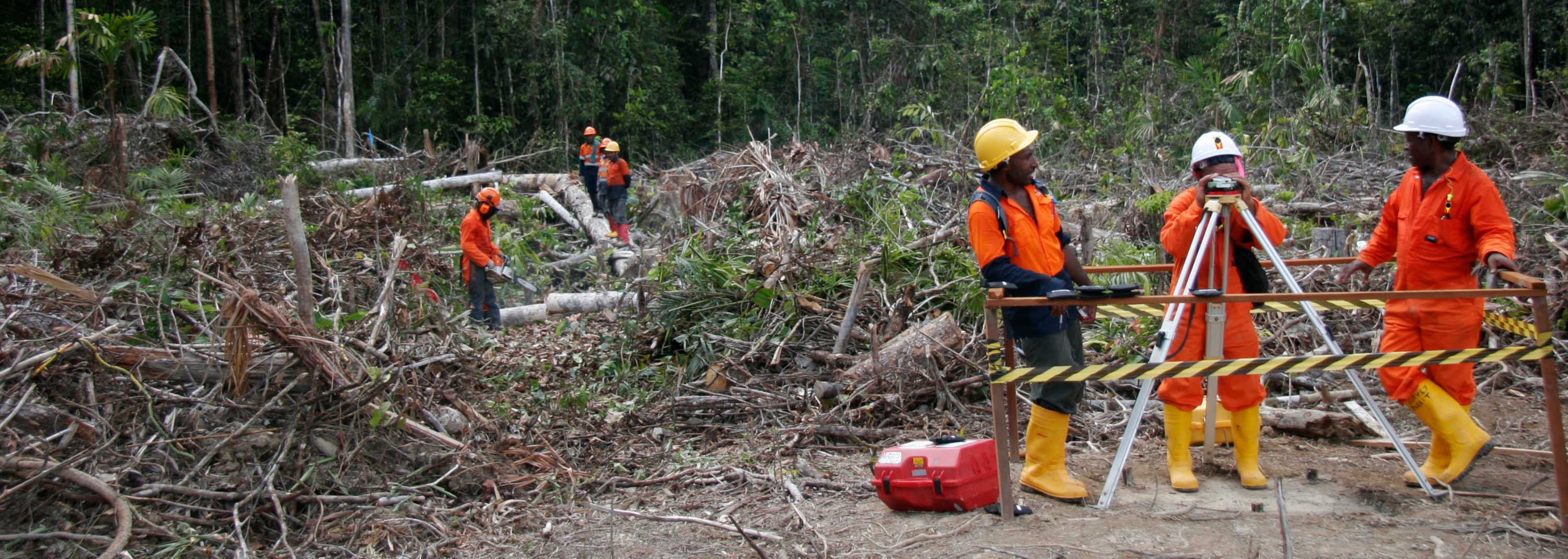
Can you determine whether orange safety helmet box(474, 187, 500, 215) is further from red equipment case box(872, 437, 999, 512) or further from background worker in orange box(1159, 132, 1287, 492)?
background worker in orange box(1159, 132, 1287, 492)

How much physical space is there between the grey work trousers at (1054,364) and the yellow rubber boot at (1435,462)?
140 cm

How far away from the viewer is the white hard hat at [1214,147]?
3.83 meters

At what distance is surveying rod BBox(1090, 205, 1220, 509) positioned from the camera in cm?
367

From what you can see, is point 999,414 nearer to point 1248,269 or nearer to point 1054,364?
point 1054,364

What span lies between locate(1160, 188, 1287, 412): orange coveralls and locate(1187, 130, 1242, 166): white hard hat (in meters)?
0.15

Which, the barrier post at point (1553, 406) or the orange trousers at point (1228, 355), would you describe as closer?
the barrier post at point (1553, 406)

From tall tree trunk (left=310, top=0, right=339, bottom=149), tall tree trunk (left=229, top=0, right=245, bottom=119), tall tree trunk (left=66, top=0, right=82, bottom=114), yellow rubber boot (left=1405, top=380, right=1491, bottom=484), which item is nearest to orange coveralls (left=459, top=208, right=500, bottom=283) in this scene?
yellow rubber boot (left=1405, top=380, right=1491, bottom=484)

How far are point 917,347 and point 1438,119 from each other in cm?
290

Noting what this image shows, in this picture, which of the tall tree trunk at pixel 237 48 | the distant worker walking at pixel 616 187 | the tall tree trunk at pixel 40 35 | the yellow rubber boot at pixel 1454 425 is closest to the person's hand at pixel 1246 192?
the yellow rubber boot at pixel 1454 425

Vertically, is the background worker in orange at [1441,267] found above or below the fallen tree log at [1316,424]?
above

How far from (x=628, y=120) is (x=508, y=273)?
12.2 m

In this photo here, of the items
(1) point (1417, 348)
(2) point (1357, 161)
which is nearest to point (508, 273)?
(1) point (1417, 348)

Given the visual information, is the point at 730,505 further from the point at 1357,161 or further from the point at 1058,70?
the point at 1058,70

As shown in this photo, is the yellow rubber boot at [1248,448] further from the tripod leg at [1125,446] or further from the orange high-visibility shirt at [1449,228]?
the orange high-visibility shirt at [1449,228]
